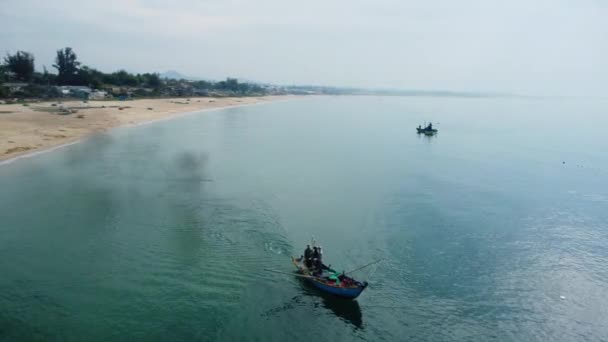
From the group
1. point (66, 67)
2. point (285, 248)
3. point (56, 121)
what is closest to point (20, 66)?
point (66, 67)

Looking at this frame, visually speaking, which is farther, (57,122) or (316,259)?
(57,122)

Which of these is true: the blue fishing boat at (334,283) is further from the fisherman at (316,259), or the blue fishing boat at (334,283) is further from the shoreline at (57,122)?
the shoreline at (57,122)

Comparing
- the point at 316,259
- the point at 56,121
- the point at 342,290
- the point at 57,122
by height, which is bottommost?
the point at 342,290

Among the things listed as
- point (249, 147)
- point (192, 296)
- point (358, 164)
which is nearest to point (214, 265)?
point (192, 296)

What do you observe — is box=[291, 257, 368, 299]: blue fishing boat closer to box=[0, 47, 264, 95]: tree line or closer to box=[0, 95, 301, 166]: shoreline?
box=[0, 95, 301, 166]: shoreline

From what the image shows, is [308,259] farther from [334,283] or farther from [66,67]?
[66,67]

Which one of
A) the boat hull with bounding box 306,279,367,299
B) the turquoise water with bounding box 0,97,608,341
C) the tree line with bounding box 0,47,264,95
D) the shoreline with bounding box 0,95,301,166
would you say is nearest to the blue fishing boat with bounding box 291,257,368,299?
the boat hull with bounding box 306,279,367,299

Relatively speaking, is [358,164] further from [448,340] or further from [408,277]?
[448,340]
